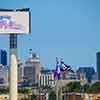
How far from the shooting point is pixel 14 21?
65.2 m

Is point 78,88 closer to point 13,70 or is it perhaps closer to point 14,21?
point 14,21

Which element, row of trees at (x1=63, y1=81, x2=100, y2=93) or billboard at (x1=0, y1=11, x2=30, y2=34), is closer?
billboard at (x1=0, y1=11, x2=30, y2=34)

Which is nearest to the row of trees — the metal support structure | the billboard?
the billboard

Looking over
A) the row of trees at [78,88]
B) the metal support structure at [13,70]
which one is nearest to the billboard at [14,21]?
the metal support structure at [13,70]

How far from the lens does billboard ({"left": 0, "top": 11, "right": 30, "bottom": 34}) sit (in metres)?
64.8

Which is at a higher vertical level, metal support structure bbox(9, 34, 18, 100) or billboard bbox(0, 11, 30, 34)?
billboard bbox(0, 11, 30, 34)

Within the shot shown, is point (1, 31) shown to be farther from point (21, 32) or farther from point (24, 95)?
point (24, 95)

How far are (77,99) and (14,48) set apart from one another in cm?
4911

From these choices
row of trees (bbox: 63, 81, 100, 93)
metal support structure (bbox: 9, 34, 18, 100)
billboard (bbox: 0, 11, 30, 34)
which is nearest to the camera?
metal support structure (bbox: 9, 34, 18, 100)

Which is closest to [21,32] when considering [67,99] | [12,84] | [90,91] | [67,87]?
[12,84]

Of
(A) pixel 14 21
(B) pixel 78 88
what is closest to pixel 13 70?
(A) pixel 14 21

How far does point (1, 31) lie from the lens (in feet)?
213

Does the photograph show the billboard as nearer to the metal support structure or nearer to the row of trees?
the metal support structure

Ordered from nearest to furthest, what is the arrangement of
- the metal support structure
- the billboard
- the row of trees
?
the metal support structure, the billboard, the row of trees
